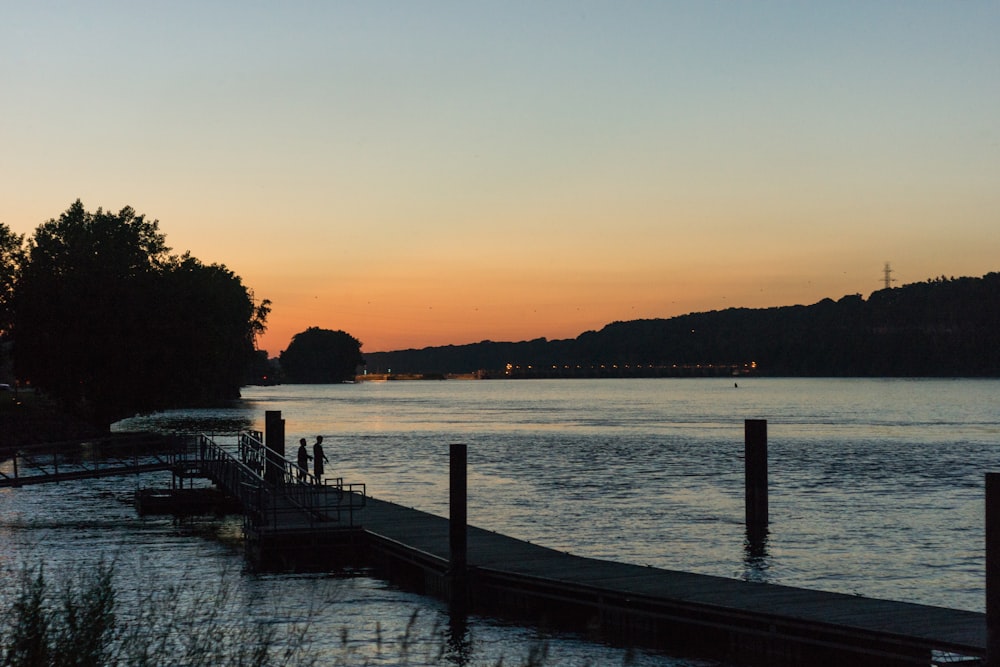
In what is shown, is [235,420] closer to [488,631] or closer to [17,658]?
[488,631]

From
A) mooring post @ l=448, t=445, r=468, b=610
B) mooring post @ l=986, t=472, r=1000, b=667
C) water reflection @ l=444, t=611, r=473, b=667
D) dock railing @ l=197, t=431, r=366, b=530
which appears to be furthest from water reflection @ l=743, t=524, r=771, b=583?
mooring post @ l=986, t=472, r=1000, b=667

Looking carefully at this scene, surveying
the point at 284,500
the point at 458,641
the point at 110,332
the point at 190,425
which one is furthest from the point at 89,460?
the point at 190,425

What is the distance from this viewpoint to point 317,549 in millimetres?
33656

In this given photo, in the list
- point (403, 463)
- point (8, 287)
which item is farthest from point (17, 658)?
point (8, 287)

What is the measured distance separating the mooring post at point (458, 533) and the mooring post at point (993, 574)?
13.1 m

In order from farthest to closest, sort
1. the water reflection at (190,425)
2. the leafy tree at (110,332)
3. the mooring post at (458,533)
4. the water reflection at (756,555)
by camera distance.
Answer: the water reflection at (190,425)
the leafy tree at (110,332)
the water reflection at (756,555)
the mooring post at (458,533)

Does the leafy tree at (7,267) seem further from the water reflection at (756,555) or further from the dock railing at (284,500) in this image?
the water reflection at (756,555)

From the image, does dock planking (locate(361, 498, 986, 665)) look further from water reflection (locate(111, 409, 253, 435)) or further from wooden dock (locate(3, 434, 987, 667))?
water reflection (locate(111, 409, 253, 435))

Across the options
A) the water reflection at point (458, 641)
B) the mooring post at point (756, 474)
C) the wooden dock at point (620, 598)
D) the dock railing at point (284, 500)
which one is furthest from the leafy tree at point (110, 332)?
the water reflection at point (458, 641)

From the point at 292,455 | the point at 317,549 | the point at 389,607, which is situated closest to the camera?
the point at 389,607

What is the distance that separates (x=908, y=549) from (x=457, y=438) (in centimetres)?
7638

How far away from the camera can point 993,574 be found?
57.4ft

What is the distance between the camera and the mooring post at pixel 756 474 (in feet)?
129

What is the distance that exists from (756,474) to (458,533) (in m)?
16.7
